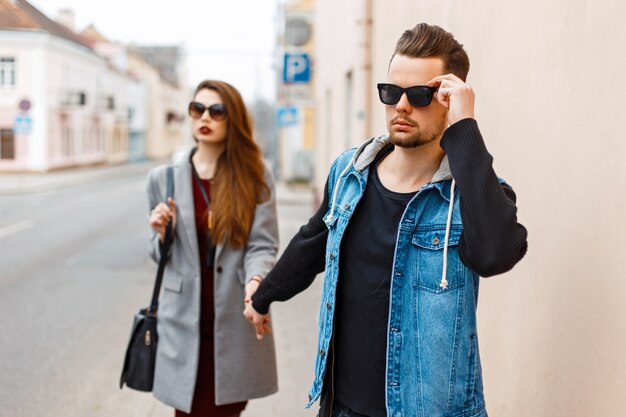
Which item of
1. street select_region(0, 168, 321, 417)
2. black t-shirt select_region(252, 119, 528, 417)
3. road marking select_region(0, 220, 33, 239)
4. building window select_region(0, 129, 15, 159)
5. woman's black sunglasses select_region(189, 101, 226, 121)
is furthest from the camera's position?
building window select_region(0, 129, 15, 159)

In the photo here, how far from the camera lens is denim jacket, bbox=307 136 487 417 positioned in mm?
2074

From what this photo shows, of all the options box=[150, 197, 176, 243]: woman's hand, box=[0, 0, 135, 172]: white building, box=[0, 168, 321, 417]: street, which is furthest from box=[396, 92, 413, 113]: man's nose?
box=[0, 0, 135, 172]: white building

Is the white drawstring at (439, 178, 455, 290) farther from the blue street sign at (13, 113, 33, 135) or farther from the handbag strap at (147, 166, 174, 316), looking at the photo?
the blue street sign at (13, 113, 33, 135)

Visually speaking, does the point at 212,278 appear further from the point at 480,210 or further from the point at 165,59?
the point at 165,59

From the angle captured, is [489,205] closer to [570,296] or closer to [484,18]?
[570,296]

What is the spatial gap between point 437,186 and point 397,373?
502 mm

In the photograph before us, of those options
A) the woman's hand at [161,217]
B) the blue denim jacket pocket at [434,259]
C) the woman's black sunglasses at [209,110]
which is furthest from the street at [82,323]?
the blue denim jacket pocket at [434,259]

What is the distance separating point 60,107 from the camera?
1585 inches

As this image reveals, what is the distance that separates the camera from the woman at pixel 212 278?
3602 millimetres

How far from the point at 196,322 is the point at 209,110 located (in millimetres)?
971

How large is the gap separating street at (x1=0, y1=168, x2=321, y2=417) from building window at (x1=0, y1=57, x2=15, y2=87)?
1778 cm

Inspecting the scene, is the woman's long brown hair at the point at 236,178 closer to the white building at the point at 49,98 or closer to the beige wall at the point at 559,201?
the beige wall at the point at 559,201

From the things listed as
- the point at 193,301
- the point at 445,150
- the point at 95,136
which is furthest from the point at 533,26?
the point at 95,136

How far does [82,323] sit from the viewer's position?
7551mm
